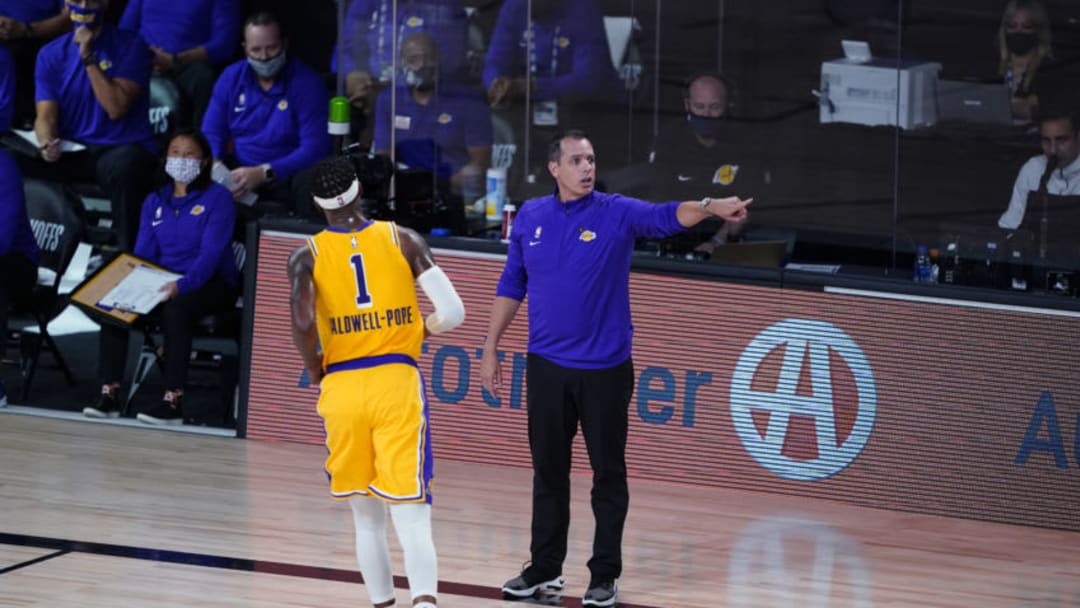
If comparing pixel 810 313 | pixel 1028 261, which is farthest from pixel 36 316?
pixel 1028 261

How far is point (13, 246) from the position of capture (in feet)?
36.9

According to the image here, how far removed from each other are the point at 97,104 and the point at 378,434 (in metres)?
6.10

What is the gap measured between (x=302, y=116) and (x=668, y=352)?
11.3 feet

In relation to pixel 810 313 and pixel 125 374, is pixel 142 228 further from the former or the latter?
pixel 810 313

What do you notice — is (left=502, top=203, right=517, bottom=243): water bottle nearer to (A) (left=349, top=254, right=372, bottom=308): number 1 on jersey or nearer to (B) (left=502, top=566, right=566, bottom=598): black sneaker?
(B) (left=502, top=566, right=566, bottom=598): black sneaker

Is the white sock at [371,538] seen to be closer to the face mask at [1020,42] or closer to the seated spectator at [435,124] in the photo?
the seated spectator at [435,124]

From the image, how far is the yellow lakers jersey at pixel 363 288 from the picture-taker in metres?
6.79

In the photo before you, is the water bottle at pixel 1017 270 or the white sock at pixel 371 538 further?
the water bottle at pixel 1017 270

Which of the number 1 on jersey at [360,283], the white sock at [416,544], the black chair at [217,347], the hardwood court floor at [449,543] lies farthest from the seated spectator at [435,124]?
the white sock at [416,544]

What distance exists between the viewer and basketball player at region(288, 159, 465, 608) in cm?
677

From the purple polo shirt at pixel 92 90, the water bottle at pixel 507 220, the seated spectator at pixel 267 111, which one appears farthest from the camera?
the purple polo shirt at pixel 92 90

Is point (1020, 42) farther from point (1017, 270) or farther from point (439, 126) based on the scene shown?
point (439, 126)

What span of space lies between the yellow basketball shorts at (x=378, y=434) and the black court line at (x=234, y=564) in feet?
3.62

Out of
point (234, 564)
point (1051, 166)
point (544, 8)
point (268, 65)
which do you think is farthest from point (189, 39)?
point (1051, 166)
